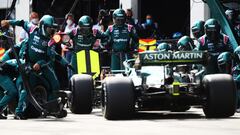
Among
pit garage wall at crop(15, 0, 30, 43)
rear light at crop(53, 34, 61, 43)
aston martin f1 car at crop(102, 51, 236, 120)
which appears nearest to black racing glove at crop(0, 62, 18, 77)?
aston martin f1 car at crop(102, 51, 236, 120)

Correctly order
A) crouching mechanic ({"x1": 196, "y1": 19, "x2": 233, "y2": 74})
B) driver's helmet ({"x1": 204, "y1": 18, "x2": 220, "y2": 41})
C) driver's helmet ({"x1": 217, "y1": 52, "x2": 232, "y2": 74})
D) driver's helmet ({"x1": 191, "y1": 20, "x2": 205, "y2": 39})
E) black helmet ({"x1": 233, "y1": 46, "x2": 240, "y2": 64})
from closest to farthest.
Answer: driver's helmet ({"x1": 217, "y1": 52, "x2": 232, "y2": 74})
black helmet ({"x1": 233, "y1": 46, "x2": 240, "y2": 64})
driver's helmet ({"x1": 204, "y1": 18, "x2": 220, "y2": 41})
crouching mechanic ({"x1": 196, "y1": 19, "x2": 233, "y2": 74})
driver's helmet ({"x1": 191, "y1": 20, "x2": 205, "y2": 39})

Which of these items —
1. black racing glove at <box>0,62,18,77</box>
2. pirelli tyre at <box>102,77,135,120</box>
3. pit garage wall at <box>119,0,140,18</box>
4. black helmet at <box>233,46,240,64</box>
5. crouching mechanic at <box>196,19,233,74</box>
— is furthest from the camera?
pit garage wall at <box>119,0,140,18</box>

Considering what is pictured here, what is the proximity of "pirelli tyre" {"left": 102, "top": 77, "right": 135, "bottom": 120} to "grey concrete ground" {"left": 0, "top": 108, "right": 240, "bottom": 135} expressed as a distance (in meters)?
0.17

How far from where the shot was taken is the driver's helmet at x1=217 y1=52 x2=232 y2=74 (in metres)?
17.7

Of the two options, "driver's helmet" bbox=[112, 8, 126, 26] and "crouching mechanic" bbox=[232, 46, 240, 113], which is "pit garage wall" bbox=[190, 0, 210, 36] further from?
"crouching mechanic" bbox=[232, 46, 240, 113]

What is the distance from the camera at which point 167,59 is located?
1562 cm

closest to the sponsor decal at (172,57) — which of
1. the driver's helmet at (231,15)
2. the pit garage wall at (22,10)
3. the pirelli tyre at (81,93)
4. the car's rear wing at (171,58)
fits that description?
the car's rear wing at (171,58)

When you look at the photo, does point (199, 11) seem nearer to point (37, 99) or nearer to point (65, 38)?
point (65, 38)

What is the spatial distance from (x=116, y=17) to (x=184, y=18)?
1082 cm

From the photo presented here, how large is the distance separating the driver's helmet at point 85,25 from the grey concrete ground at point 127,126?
12.6ft

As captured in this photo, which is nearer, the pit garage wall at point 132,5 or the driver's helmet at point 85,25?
the driver's helmet at point 85,25

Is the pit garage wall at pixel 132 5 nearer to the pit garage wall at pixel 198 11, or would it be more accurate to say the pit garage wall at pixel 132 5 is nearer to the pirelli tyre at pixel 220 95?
the pit garage wall at pixel 198 11

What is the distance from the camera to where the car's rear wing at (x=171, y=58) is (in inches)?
612

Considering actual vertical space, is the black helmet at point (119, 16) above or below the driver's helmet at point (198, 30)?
above
